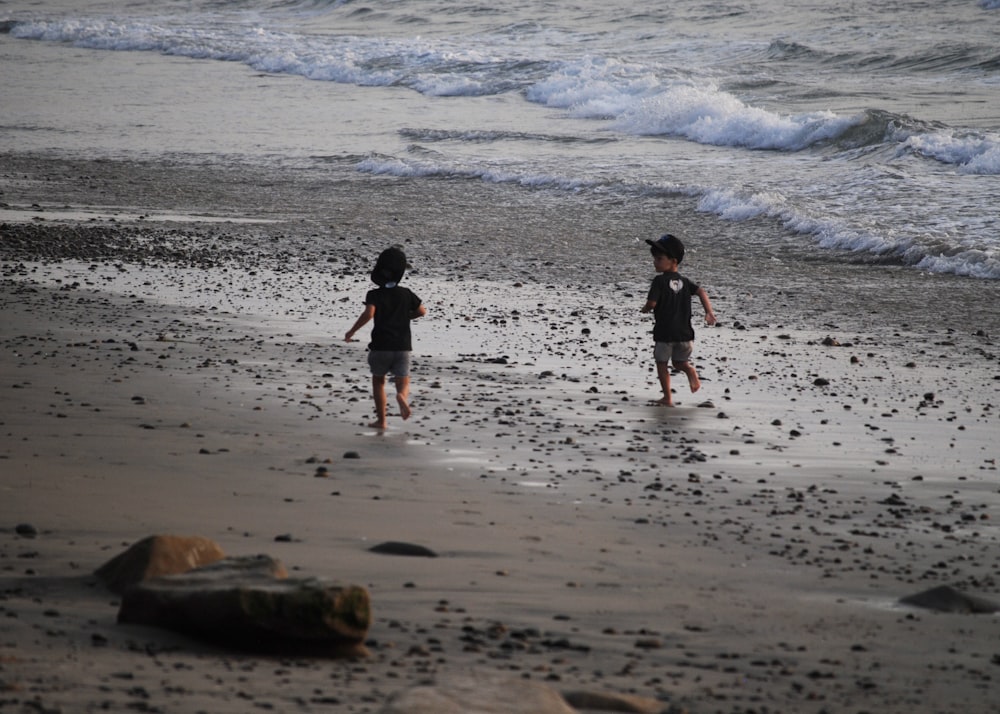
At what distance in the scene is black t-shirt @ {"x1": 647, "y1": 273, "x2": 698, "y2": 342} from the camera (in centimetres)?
941

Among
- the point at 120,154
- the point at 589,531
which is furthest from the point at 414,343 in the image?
the point at 120,154

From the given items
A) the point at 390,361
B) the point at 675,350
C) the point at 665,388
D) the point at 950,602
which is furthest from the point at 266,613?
the point at 675,350

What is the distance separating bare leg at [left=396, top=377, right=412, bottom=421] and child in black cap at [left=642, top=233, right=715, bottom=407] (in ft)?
6.09

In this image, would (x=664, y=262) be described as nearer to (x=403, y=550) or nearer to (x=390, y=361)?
(x=390, y=361)

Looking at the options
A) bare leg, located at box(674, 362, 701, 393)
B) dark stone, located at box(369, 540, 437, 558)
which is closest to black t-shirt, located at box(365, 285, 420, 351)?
bare leg, located at box(674, 362, 701, 393)

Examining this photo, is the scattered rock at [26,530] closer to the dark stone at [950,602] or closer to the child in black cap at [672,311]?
the dark stone at [950,602]

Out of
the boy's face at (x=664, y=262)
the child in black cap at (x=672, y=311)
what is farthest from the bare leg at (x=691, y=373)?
the boy's face at (x=664, y=262)

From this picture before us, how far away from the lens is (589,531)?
586cm

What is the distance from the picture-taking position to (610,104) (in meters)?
32.3

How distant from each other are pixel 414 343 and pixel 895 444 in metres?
4.23

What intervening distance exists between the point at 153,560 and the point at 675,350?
18.1 ft

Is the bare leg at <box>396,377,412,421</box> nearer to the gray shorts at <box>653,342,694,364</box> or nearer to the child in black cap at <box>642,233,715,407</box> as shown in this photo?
the child in black cap at <box>642,233,715,407</box>

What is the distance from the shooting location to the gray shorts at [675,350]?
9.37 metres

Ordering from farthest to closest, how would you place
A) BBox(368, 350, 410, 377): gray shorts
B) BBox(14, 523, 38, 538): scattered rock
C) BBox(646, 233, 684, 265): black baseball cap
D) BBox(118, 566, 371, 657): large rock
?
BBox(646, 233, 684, 265): black baseball cap
BBox(368, 350, 410, 377): gray shorts
BBox(14, 523, 38, 538): scattered rock
BBox(118, 566, 371, 657): large rock
